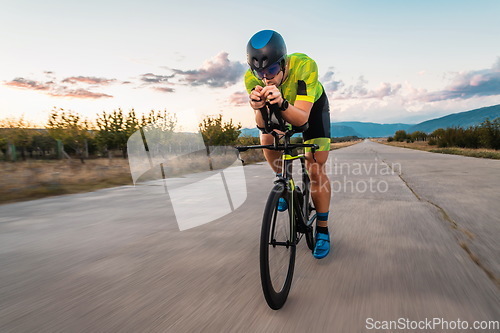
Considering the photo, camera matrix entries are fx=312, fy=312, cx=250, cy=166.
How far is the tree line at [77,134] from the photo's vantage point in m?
22.6

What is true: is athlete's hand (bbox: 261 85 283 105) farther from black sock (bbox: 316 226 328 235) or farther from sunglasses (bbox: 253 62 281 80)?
black sock (bbox: 316 226 328 235)

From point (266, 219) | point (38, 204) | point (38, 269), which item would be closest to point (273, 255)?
point (266, 219)

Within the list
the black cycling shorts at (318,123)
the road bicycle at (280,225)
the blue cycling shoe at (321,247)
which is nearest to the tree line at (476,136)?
the black cycling shorts at (318,123)

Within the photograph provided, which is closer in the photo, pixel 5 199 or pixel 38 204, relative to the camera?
pixel 38 204

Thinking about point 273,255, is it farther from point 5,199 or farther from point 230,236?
point 5,199

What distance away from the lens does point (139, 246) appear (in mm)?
3359

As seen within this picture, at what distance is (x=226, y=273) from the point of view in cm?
258

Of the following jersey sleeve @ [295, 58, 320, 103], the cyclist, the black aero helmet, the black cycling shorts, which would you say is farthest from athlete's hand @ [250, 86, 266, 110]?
the black cycling shorts

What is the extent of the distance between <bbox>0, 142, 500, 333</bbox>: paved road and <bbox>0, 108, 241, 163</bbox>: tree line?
64.3ft

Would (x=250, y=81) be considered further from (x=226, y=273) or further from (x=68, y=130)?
(x=68, y=130)

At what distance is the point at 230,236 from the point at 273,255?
1.79 m

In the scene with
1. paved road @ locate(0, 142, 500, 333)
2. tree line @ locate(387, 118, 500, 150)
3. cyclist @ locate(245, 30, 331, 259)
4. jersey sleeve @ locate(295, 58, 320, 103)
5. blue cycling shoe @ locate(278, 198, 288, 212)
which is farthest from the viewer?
tree line @ locate(387, 118, 500, 150)

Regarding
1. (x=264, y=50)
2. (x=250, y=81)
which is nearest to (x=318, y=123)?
(x=250, y=81)

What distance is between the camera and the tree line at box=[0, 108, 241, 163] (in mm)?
22578
